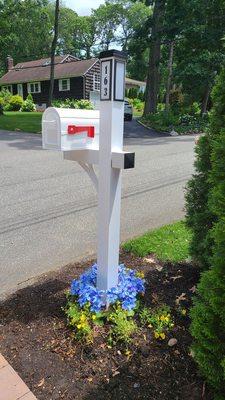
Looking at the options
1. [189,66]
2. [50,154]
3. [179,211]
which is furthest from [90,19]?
[179,211]

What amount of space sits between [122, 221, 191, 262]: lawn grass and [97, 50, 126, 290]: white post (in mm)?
1079

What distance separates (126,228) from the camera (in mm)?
5000

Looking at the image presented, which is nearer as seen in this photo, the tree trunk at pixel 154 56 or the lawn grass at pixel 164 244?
the lawn grass at pixel 164 244

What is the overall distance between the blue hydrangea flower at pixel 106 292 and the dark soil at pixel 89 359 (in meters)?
0.18

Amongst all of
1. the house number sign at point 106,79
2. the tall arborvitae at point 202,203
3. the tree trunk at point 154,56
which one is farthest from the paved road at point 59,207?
the tree trunk at point 154,56

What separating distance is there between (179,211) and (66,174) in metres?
3.28

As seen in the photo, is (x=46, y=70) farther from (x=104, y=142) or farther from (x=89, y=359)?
(x=89, y=359)

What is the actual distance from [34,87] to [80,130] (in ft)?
125

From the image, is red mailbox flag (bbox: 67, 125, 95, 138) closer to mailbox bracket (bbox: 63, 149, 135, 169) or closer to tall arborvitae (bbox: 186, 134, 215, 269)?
mailbox bracket (bbox: 63, 149, 135, 169)

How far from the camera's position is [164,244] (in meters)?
4.04

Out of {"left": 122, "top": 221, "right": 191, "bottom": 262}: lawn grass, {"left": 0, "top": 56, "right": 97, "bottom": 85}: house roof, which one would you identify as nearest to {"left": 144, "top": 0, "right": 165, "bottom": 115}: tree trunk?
{"left": 0, "top": 56, "right": 97, "bottom": 85}: house roof

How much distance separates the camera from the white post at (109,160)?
7.70ft

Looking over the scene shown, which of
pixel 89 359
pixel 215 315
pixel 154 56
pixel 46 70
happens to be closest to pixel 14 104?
pixel 46 70

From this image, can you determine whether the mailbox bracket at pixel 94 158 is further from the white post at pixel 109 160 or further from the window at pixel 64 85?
the window at pixel 64 85
